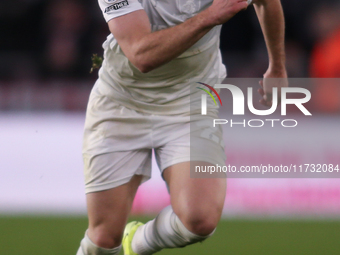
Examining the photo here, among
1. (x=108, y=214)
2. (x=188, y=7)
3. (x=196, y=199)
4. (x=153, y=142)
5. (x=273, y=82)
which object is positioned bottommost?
(x=108, y=214)

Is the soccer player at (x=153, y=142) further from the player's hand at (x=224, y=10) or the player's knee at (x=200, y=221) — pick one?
the player's hand at (x=224, y=10)

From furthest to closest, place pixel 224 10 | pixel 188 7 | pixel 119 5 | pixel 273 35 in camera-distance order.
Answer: pixel 273 35
pixel 188 7
pixel 119 5
pixel 224 10

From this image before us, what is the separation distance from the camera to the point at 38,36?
7.68 m

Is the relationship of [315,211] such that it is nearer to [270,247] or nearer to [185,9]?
[270,247]

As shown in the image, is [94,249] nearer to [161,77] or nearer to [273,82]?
[161,77]

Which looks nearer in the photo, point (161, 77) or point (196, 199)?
point (196, 199)

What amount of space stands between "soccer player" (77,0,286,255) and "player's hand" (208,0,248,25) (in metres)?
0.32

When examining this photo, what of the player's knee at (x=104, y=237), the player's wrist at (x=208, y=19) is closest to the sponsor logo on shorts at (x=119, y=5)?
the player's wrist at (x=208, y=19)

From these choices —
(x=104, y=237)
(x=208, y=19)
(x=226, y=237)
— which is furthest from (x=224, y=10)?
(x=226, y=237)

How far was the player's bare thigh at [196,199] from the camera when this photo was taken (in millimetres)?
2777

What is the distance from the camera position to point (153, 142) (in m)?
3.06

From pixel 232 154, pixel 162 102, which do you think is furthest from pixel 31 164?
pixel 162 102

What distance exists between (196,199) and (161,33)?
32.7 inches

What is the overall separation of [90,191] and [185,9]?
1.10 metres
